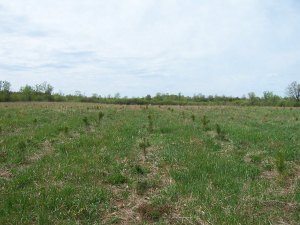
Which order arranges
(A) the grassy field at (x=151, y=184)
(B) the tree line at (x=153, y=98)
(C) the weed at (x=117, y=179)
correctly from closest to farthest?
(A) the grassy field at (x=151, y=184), (C) the weed at (x=117, y=179), (B) the tree line at (x=153, y=98)

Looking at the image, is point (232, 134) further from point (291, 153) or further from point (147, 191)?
point (147, 191)

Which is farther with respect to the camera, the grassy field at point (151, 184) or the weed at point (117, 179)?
the weed at point (117, 179)

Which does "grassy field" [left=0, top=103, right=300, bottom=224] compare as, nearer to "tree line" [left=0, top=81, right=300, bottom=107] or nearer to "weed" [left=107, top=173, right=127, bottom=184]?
"weed" [left=107, top=173, right=127, bottom=184]

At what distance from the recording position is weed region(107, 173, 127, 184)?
4.18 meters

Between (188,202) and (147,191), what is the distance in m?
0.92

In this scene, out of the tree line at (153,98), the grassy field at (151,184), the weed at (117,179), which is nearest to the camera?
the grassy field at (151,184)

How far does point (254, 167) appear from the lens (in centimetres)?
477

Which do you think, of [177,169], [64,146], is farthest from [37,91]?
[177,169]

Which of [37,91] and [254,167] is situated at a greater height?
[37,91]

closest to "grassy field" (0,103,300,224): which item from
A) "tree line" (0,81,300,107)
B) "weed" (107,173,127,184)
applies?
"weed" (107,173,127,184)

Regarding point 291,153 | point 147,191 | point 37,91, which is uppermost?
point 37,91

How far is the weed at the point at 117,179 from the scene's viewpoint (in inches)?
165

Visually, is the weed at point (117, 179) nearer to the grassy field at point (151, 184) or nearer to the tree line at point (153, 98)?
the grassy field at point (151, 184)

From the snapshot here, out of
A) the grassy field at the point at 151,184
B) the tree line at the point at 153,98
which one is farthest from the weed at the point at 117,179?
the tree line at the point at 153,98
